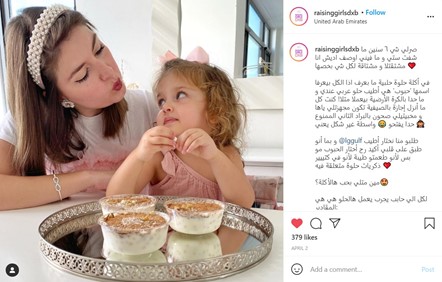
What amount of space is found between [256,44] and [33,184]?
0.47 m

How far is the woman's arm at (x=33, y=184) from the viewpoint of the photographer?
1.57ft

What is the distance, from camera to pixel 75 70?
0.54m

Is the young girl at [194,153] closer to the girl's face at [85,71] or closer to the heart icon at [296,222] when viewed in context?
the girl's face at [85,71]

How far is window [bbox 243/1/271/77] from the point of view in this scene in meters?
0.62

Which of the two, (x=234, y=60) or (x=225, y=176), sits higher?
(x=234, y=60)

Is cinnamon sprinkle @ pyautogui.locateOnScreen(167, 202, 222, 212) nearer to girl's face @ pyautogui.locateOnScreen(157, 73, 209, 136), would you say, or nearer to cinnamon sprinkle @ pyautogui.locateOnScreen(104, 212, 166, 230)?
cinnamon sprinkle @ pyautogui.locateOnScreen(104, 212, 166, 230)

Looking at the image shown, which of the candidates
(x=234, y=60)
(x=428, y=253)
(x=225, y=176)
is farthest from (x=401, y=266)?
(x=234, y=60)

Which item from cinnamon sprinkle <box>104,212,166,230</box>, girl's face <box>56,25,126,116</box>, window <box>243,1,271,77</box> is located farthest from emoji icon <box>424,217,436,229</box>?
girl's face <box>56,25,126,116</box>

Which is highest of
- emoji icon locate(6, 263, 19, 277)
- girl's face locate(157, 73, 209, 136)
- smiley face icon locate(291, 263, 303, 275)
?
girl's face locate(157, 73, 209, 136)

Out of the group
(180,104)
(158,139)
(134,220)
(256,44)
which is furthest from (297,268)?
(256,44)

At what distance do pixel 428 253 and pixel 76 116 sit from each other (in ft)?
1.87

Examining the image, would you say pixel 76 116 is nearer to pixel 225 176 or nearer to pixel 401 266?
pixel 225 176

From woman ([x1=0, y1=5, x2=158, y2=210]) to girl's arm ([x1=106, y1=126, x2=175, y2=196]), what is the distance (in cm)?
4

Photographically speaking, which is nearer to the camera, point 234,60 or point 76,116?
point 76,116
